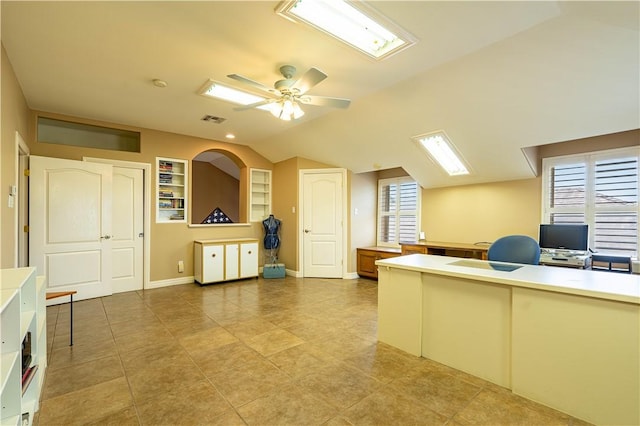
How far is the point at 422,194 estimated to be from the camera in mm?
5820

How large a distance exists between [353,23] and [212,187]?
7192 millimetres

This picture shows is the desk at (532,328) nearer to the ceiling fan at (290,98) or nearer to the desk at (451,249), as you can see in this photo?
the ceiling fan at (290,98)

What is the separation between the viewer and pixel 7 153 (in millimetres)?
2891

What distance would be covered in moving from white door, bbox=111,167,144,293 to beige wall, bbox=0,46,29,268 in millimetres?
1616

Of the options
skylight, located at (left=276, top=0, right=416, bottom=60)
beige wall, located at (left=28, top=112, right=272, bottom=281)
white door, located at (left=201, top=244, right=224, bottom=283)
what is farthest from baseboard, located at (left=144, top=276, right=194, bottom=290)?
skylight, located at (left=276, top=0, right=416, bottom=60)

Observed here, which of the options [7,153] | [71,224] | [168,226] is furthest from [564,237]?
[71,224]

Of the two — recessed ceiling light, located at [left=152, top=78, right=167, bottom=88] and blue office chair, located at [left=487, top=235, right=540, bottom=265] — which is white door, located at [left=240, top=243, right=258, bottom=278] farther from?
blue office chair, located at [left=487, top=235, right=540, bottom=265]

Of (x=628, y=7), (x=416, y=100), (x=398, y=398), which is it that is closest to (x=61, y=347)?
(x=398, y=398)

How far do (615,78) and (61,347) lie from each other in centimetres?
563

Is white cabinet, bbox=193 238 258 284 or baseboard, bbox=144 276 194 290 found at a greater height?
white cabinet, bbox=193 238 258 284

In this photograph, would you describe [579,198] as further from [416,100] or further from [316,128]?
[316,128]

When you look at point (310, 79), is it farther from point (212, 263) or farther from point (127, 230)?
point (127, 230)

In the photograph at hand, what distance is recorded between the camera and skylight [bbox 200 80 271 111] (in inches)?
135

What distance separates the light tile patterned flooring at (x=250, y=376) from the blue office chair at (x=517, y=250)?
4.22 feet
